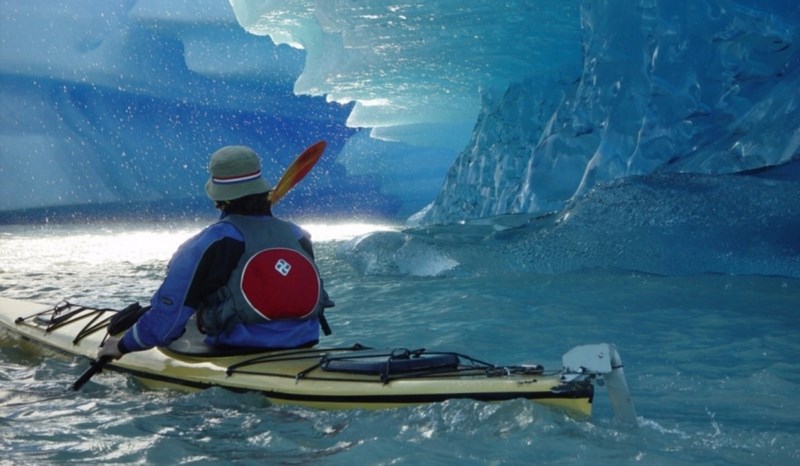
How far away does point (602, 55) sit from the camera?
10.5 meters

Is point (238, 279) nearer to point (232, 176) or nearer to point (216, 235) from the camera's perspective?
point (216, 235)

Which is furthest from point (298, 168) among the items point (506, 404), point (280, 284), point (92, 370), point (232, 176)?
point (506, 404)

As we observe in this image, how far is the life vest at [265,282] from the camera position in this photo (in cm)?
384

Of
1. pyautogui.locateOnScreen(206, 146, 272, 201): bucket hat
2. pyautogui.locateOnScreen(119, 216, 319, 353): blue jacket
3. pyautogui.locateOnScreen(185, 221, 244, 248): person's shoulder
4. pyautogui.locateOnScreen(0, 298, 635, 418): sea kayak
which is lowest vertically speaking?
pyautogui.locateOnScreen(0, 298, 635, 418): sea kayak

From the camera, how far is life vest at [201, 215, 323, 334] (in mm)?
3838

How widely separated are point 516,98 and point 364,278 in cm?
581

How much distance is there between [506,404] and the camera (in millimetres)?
3318

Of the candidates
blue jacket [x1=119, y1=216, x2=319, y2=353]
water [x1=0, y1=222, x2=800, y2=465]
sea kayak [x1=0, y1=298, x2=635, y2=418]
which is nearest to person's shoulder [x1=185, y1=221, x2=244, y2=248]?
blue jacket [x1=119, y1=216, x2=319, y2=353]

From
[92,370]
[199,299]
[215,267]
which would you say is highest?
[215,267]

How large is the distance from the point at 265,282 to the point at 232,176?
20.4 inches

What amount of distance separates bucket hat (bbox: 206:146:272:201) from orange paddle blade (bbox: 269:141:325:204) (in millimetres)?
693

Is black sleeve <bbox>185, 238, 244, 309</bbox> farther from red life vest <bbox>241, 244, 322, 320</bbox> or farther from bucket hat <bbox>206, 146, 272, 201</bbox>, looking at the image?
bucket hat <bbox>206, 146, 272, 201</bbox>

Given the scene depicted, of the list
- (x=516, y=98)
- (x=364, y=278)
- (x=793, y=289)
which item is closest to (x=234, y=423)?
(x=793, y=289)

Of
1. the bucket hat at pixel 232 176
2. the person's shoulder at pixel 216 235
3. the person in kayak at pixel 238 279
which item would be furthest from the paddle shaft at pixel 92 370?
the bucket hat at pixel 232 176
